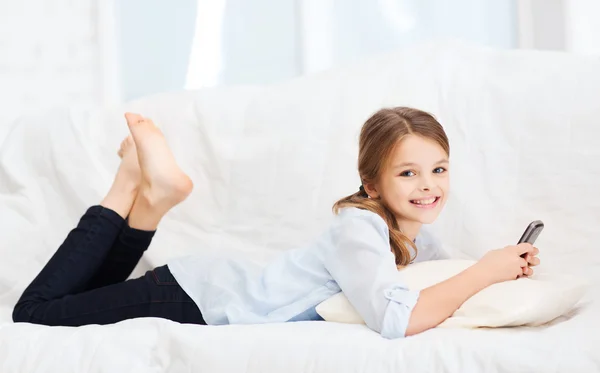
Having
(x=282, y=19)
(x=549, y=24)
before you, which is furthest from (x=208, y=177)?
(x=549, y=24)

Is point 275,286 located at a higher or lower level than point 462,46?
lower

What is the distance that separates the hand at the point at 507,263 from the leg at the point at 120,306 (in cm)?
55

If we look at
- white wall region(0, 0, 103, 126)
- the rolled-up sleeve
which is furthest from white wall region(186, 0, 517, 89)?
the rolled-up sleeve

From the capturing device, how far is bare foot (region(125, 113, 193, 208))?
5.32 ft

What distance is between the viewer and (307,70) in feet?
8.85

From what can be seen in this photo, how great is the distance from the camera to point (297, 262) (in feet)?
4.62

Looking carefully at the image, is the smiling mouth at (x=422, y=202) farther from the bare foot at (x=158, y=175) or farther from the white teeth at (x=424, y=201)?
the bare foot at (x=158, y=175)

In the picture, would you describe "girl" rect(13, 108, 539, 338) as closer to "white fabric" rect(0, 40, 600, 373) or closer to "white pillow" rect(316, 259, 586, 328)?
"white pillow" rect(316, 259, 586, 328)

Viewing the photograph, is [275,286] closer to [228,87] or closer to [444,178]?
[444,178]

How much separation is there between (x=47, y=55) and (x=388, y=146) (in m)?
1.87

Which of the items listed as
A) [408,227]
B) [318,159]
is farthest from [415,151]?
[318,159]

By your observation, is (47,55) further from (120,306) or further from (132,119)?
(120,306)

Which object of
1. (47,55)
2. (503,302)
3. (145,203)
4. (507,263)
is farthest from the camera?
(47,55)

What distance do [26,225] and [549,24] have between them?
1.63m
